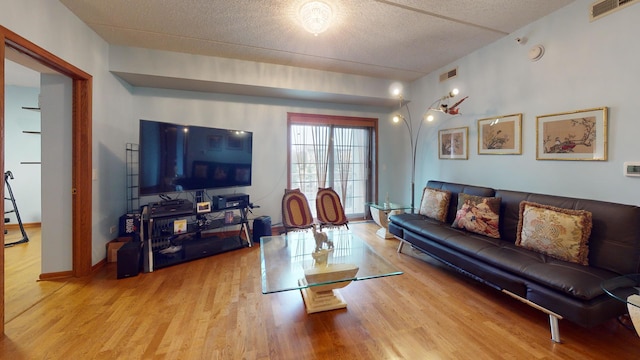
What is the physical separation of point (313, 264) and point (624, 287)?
2.08 metres

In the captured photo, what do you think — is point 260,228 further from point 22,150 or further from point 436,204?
point 22,150

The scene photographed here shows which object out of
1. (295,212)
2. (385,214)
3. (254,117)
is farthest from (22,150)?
(385,214)

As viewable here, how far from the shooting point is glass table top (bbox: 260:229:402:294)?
76.3 inches

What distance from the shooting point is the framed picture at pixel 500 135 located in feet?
9.71

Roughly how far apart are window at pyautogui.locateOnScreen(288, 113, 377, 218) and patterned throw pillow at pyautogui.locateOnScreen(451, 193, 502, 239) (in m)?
2.22

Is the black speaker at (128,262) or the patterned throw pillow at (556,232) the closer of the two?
the patterned throw pillow at (556,232)

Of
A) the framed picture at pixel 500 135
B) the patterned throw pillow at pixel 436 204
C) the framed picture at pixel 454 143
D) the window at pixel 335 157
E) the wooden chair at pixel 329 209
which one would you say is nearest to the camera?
the framed picture at pixel 500 135

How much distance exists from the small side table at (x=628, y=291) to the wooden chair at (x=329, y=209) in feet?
9.05

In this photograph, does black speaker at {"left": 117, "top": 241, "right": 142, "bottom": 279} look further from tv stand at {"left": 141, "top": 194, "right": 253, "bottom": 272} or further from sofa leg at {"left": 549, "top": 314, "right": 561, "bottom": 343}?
sofa leg at {"left": 549, "top": 314, "right": 561, "bottom": 343}

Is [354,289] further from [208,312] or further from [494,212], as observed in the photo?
[494,212]

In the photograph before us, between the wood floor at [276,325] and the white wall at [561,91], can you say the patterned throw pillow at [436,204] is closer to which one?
the white wall at [561,91]

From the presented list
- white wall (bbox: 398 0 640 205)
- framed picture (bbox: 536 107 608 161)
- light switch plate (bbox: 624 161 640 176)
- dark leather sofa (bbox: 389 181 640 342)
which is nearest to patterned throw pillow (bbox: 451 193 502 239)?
dark leather sofa (bbox: 389 181 640 342)

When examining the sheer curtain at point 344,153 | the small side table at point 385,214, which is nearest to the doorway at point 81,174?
the sheer curtain at point 344,153

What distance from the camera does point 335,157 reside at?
192 inches
